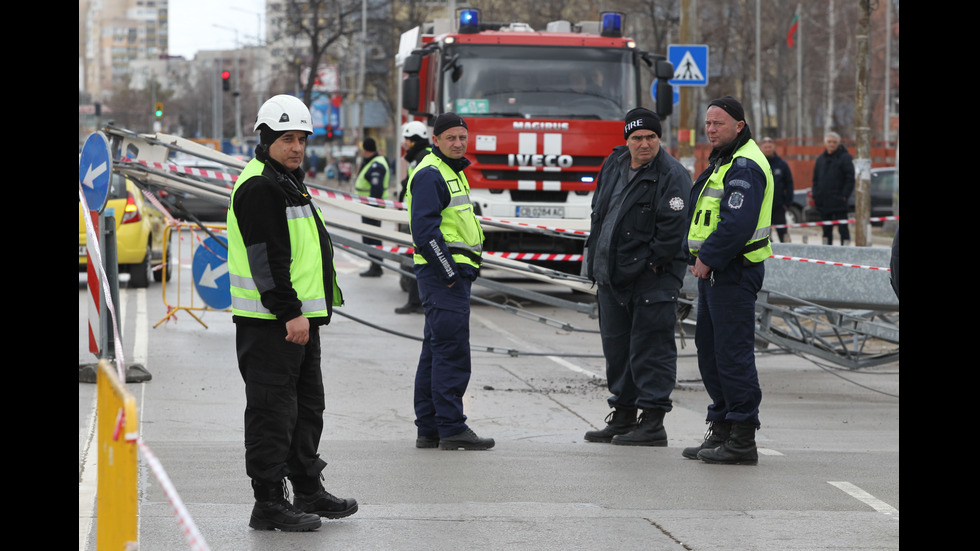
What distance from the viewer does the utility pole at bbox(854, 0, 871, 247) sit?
16.2 m

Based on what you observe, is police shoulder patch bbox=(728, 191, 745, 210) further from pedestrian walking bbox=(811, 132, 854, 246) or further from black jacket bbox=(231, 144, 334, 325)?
pedestrian walking bbox=(811, 132, 854, 246)

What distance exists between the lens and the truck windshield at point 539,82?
15055 mm

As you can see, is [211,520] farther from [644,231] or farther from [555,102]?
[555,102]

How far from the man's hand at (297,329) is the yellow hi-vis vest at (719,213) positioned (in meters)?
2.60

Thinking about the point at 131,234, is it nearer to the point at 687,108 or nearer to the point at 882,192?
the point at 687,108

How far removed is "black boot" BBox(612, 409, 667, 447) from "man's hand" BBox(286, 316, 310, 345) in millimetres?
2811

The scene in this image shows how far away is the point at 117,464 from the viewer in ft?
10.4

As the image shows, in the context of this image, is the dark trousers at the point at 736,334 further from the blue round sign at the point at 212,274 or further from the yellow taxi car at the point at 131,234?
the yellow taxi car at the point at 131,234

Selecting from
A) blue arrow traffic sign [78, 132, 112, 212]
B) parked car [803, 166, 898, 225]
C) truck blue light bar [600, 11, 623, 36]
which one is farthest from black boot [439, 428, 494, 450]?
parked car [803, 166, 898, 225]

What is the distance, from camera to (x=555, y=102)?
15125 millimetres

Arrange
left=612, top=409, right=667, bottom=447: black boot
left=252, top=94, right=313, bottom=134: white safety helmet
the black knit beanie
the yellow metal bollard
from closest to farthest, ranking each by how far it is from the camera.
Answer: the yellow metal bollard, left=252, top=94, right=313, bottom=134: white safety helmet, the black knit beanie, left=612, top=409, right=667, bottom=447: black boot

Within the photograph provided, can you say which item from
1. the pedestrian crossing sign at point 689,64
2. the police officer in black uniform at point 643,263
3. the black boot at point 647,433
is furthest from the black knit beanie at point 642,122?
the pedestrian crossing sign at point 689,64

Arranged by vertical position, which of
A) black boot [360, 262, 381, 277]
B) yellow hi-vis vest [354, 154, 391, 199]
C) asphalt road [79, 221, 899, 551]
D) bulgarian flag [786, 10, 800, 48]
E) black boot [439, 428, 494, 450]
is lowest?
asphalt road [79, 221, 899, 551]

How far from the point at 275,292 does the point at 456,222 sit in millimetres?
2130
